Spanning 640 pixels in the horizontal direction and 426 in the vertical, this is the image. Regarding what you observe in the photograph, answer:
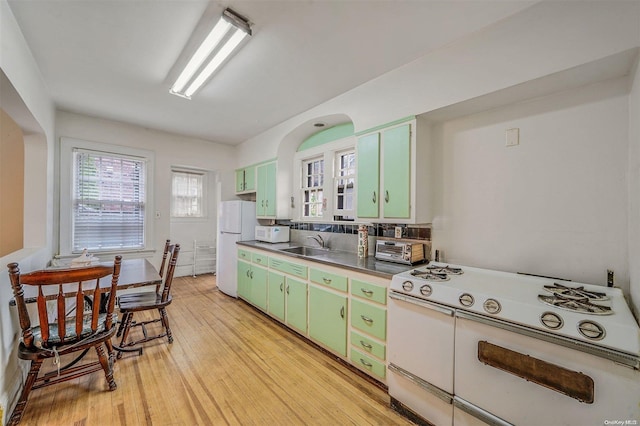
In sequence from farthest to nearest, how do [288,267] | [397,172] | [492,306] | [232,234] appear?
[232,234], [288,267], [397,172], [492,306]

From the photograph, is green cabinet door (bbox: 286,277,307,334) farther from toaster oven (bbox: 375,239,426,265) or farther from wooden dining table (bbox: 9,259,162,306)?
wooden dining table (bbox: 9,259,162,306)

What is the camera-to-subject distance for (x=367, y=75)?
2.45 meters

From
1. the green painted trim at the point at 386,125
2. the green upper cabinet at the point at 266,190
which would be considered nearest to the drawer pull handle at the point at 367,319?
the green painted trim at the point at 386,125

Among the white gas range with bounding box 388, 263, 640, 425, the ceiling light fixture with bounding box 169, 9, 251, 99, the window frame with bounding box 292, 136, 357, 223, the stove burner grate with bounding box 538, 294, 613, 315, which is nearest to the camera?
the white gas range with bounding box 388, 263, 640, 425

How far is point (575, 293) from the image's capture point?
4.75 ft

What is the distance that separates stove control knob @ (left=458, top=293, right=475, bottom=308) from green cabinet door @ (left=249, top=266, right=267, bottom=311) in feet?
7.82

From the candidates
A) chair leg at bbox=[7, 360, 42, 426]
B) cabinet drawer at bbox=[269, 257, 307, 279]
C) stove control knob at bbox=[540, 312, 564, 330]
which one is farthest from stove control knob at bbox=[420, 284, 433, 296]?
chair leg at bbox=[7, 360, 42, 426]

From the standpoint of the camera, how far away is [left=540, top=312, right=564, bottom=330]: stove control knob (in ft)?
3.88

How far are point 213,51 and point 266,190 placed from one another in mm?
2175

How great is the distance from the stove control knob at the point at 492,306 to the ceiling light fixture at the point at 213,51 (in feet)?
7.73

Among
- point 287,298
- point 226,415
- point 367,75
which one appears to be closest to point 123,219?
point 287,298

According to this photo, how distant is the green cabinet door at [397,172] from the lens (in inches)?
88.7

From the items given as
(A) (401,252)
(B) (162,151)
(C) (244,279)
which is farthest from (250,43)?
(B) (162,151)

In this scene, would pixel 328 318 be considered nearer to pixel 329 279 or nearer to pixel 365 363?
pixel 329 279
